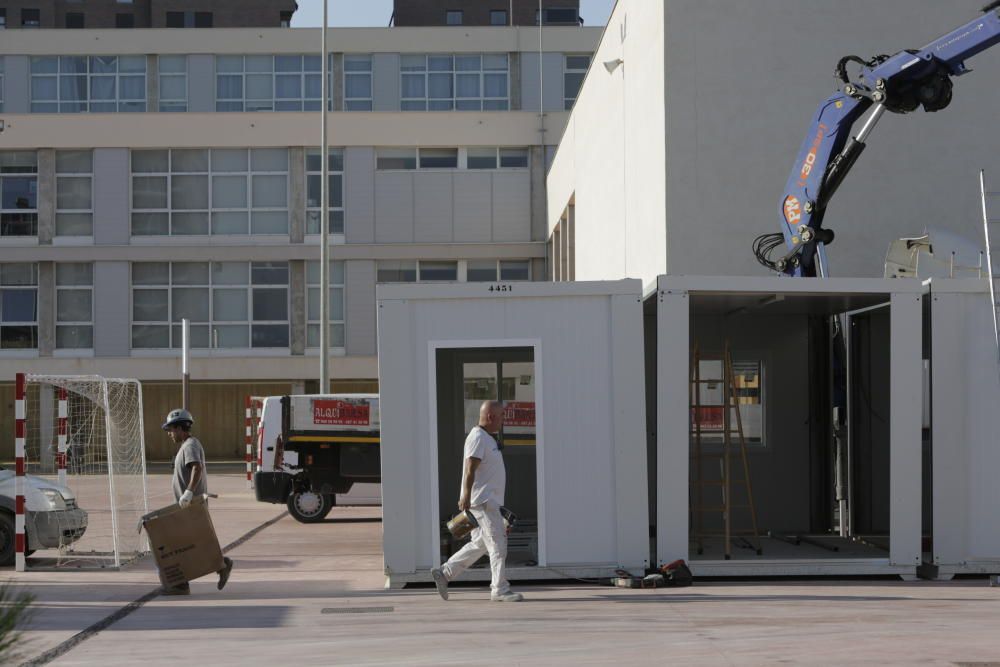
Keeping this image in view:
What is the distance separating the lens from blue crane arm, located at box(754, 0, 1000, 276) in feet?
49.9

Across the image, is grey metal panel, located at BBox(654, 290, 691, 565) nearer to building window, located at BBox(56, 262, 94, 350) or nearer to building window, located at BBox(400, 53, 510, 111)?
building window, located at BBox(56, 262, 94, 350)

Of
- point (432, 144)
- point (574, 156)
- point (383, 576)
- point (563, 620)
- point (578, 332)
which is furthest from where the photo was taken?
point (432, 144)

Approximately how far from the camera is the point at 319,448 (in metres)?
21.3

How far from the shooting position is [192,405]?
149ft

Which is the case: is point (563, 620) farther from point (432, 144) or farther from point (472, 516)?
point (432, 144)

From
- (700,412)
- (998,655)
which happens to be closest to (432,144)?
(700,412)

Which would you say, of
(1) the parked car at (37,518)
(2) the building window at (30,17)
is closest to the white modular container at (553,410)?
(1) the parked car at (37,518)

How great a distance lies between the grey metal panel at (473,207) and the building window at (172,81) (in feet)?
33.5

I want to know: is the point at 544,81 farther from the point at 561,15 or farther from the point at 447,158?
the point at 561,15

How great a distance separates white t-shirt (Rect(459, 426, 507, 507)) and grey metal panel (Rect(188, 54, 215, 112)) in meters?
36.9

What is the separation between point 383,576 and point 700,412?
423 cm

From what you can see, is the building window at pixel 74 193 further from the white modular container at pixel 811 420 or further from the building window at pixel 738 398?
the building window at pixel 738 398

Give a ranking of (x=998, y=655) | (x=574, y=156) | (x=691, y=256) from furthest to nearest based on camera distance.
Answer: (x=574, y=156)
(x=691, y=256)
(x=998, y=655)

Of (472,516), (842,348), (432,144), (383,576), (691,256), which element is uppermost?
(432,144)
